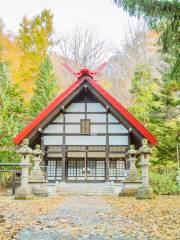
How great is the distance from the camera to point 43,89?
2522 cm

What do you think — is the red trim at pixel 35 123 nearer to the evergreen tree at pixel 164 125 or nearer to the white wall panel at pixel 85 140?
the white wall panel at pixel 85 140

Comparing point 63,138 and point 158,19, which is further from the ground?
point 158,19

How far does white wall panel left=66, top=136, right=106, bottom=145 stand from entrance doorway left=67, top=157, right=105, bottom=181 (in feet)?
4.32

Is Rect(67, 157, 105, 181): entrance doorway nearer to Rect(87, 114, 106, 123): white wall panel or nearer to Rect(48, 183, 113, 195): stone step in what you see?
Rect(48, 183, 113, 195): stone step

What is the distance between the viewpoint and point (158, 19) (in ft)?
28.2

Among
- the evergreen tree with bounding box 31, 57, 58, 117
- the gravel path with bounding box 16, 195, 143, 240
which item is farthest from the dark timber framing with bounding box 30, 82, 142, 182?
the gravel path with bounding box 16, 195, 143, 240

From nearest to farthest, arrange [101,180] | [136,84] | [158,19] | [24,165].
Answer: [158,19] < [24,165] < [101,180] < [136,84]

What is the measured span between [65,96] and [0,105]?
12.6 feet

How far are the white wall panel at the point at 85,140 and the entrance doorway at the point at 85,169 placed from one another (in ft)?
4.32

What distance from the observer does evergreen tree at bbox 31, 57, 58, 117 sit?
2452cm

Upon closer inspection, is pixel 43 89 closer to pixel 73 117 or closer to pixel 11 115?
pixel 11 115

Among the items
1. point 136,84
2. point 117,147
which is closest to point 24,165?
point 117,147

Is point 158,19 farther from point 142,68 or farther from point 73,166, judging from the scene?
point 142,68

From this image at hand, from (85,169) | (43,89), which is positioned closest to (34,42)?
(43,89)
